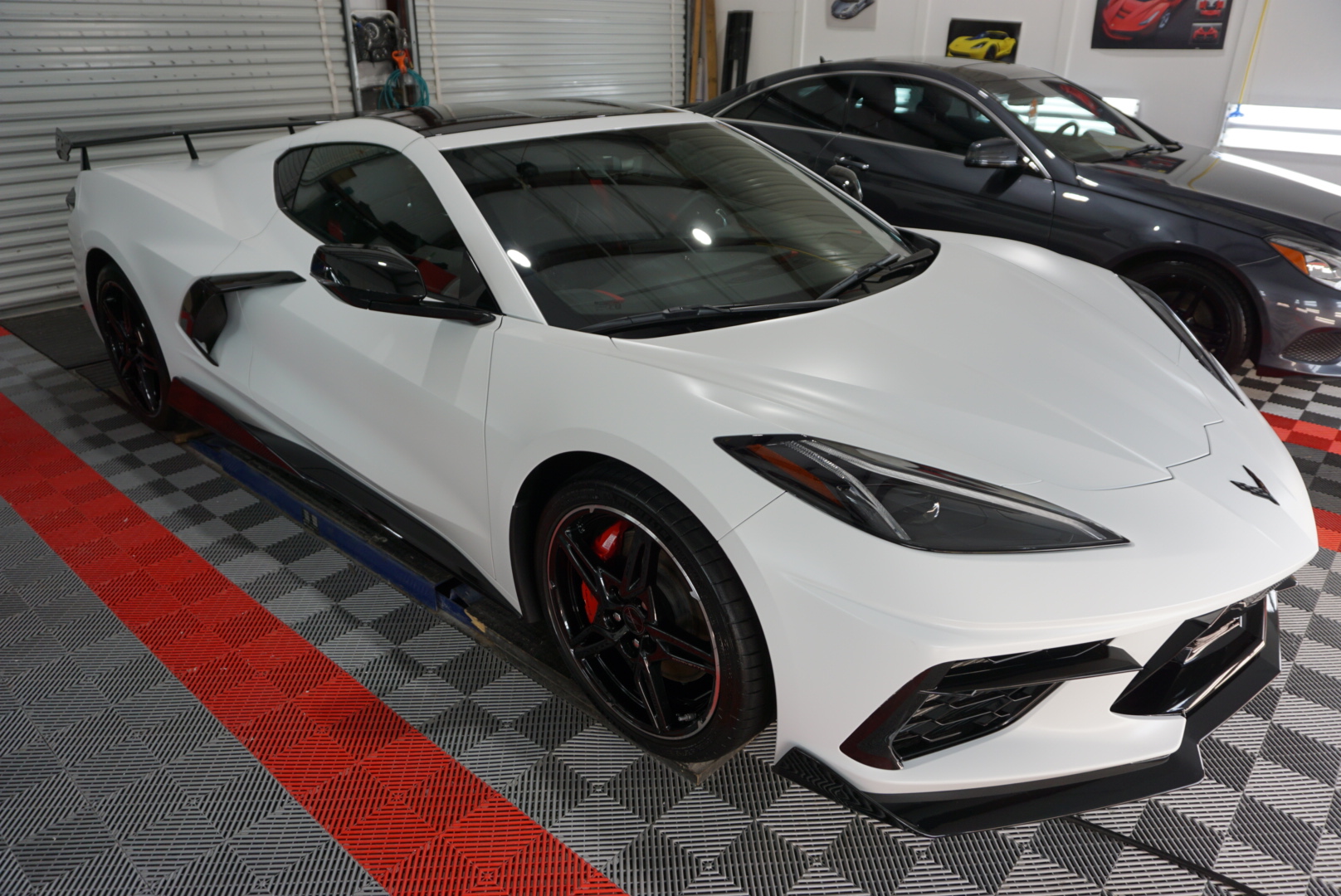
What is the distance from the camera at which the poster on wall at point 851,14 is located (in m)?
8.19

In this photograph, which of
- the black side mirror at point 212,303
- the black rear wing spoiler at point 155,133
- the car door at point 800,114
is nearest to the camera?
the black side mirror at point 212,303

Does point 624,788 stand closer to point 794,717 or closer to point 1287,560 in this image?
point 794,717

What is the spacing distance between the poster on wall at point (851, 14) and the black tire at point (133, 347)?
7.30 meters

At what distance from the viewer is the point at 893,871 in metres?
1.54

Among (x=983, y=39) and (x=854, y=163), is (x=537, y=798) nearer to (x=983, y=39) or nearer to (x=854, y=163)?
(x=854, y=163)

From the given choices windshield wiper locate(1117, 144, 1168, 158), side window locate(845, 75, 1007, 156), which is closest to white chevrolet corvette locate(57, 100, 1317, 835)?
side window locate(845, 75, 1007, 156)

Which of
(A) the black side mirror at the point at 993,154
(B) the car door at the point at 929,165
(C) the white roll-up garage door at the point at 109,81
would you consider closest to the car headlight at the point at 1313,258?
(B) the car door at the point at 929,165

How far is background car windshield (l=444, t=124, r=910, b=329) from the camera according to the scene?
71.2 inches

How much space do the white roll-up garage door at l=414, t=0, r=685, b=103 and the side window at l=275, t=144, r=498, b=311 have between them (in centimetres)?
522

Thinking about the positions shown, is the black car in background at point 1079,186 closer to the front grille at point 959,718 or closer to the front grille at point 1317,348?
the front grille at point 1317,348

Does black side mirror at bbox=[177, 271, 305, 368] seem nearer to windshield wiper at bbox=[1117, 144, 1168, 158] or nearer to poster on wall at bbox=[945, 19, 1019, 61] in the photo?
windshield wiper at bbox=[1117, 144, 1168, 158]

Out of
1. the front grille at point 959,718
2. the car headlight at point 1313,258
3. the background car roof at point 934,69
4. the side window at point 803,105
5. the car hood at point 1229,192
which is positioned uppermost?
the background car roof at point 934,69

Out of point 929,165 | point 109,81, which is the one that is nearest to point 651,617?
point 929,165

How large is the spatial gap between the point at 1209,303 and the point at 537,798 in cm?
323
